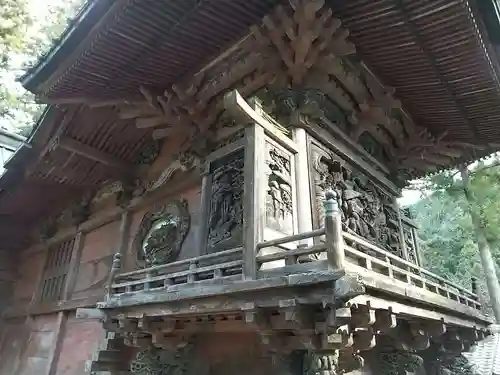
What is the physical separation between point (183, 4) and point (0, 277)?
9.97 meters

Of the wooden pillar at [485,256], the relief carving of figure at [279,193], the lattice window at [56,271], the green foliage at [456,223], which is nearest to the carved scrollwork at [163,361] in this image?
the relief carving of figure at [279,193]

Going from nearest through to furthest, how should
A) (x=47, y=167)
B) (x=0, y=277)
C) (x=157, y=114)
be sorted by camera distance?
(x=157, y=114), (x=47, y=167), (x=0, y=277)

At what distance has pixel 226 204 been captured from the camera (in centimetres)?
473

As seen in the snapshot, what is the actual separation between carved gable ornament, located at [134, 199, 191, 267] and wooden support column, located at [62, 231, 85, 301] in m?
2.37

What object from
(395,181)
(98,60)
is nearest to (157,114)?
(98,60)

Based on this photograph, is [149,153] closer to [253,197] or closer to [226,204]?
[226,204]

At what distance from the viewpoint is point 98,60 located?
16.4ft

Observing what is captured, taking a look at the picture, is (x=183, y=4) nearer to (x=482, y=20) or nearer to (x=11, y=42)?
(x=482, y=20)

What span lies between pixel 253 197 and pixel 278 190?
47 cm

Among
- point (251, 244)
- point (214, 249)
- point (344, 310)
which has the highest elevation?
point (214, 249)

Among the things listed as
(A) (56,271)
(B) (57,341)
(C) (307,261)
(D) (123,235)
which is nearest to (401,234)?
(C) (307,261)

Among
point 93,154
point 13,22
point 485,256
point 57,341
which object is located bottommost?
point 57,341

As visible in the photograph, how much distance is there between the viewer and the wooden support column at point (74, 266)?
768cm

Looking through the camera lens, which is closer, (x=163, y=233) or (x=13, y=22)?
(x=163, y=233)
